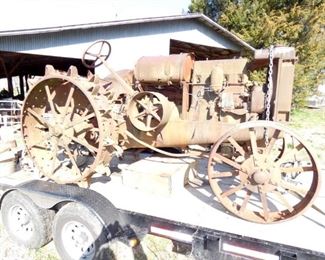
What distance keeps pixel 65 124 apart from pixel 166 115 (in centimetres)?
116

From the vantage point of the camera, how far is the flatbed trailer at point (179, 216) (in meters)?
2.50

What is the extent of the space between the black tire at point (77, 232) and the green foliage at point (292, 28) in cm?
1208

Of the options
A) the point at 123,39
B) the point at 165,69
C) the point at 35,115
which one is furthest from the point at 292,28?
the point at 35,115

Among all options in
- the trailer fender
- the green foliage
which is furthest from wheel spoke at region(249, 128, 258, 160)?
the green foliage

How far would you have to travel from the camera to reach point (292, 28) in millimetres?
13125

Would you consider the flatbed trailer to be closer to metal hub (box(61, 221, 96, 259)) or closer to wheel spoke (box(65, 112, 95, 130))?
metal hub (box(61, 221, 96, 259))

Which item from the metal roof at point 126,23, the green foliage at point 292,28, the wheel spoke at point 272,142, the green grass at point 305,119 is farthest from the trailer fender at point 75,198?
the green foliage at point 292,28

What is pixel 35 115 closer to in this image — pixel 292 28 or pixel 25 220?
pixel 25 220

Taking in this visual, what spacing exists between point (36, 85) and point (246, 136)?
2459mm

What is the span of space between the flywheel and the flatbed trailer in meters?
0.26

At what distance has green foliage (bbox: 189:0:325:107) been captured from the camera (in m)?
13.2

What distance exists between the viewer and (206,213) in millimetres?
2951

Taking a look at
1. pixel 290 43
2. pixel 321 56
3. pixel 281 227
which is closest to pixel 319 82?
pixel 321 56

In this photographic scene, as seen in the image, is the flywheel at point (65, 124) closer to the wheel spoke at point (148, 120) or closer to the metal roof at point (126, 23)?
the wheel spoke at point (148, 120)
